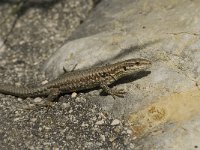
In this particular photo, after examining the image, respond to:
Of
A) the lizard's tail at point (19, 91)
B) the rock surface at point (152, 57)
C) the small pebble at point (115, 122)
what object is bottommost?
the lizard's tail at point (19, 91)

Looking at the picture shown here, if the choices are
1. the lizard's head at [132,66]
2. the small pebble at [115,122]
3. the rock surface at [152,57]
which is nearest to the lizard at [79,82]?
Answer: the lizard's head at [132,66]

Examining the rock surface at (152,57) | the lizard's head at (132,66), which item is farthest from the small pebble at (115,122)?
the lizard's head at (132,66)

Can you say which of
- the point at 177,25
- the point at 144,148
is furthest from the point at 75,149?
the point at 177,25

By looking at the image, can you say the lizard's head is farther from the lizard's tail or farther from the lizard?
the lizard's tail

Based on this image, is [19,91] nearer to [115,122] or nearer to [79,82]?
[79,82]

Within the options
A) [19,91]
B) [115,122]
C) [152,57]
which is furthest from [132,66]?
[19,91]

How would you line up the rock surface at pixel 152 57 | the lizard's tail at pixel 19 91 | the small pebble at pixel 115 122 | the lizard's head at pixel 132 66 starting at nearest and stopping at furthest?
1. the rock surface at pixel 152 57
2. the small pebble at pixel 115 122
3. the lizard's head at pixel 132 66
4. the lizard's tail at pixel 19 91

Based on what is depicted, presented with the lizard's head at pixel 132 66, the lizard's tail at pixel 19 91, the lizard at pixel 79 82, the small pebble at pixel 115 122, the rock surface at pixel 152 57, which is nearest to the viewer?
the rock surface at pixel 152 57

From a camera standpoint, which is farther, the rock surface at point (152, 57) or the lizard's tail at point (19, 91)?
the lizard's tail at point (19, 91)

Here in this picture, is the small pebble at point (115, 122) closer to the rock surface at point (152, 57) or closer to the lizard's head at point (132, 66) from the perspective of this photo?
the rock surface at point (152, 57)

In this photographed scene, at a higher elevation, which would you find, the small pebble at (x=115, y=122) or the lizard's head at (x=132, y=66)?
the lizard's head at (x=132, y=66)
